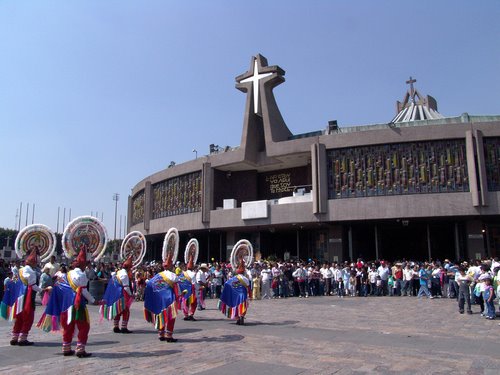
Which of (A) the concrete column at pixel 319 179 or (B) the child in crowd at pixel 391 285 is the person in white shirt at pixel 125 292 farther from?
(A) the concrete column at pixel 319 179

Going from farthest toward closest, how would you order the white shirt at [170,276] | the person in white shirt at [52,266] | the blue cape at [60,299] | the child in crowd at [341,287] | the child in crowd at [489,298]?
the child in crowd at [341,287]
the person in white shirt at [52,266]
the child in crowd at [489,298]
the white shirt at [170,276]
the blue cape at [60,299]

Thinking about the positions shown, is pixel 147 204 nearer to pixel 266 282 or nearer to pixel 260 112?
pixel 260 112

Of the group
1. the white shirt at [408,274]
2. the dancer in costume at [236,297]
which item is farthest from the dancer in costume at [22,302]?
the white shirt at [408,274]

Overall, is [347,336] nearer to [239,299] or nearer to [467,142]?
[239,299]

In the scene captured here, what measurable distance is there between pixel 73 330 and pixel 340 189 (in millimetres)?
24183

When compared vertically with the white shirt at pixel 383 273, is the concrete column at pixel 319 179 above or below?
above

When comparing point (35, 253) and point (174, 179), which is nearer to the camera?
point (35, 253)

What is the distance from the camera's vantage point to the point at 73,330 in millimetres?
8484

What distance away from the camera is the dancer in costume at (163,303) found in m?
9.90

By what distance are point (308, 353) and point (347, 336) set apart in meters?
2.39

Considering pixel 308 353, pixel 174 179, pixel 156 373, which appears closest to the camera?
pixel 156 373

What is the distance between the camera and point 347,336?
10.4 m

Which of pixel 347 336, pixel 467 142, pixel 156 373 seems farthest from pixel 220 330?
pixel 467 142

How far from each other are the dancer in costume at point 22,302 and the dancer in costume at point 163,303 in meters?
2.43
